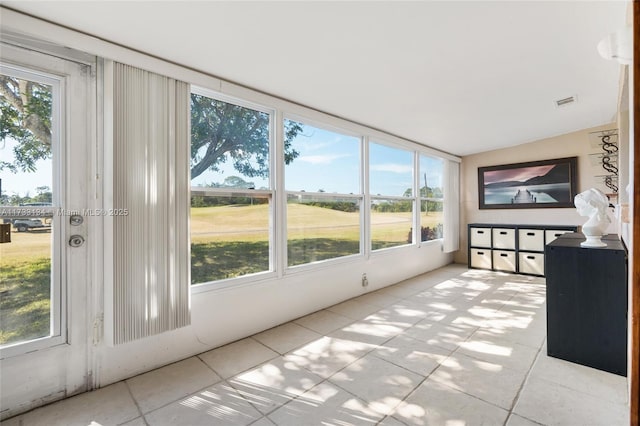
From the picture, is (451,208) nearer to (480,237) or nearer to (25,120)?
(480,237)

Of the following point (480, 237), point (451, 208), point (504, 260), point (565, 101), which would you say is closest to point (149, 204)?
point (565, 101)

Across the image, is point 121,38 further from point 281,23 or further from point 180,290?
point 180,290

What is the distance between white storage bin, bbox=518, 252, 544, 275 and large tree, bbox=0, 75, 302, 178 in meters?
4.22

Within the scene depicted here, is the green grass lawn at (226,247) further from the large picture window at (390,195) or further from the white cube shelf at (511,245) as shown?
the white cube shelf at (511,245)

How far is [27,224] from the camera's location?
1.78 m

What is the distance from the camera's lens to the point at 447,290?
4.08 meters

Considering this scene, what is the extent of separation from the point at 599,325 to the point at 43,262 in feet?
12.1

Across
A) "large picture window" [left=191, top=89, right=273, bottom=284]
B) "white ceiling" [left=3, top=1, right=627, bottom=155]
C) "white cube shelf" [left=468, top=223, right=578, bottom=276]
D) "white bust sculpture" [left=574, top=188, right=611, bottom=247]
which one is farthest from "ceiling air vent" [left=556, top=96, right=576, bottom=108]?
"large picture window" [left=191, top=89, right=273, bottom=284]

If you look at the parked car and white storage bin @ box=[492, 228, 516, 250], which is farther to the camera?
white storage bin @ box=[492, 228, 516, 250]

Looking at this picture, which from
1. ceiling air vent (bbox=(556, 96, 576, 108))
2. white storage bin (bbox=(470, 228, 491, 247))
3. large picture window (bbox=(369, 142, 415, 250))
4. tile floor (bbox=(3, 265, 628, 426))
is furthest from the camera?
white storage bin (bbox=(470, 228, 491, 247))

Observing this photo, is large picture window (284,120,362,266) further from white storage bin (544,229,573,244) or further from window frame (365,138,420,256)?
white storage bin (544,229,573,244)

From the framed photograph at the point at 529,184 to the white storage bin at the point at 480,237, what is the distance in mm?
565

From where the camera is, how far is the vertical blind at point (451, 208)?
18.3 ft

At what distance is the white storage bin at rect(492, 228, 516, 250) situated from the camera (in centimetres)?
501
